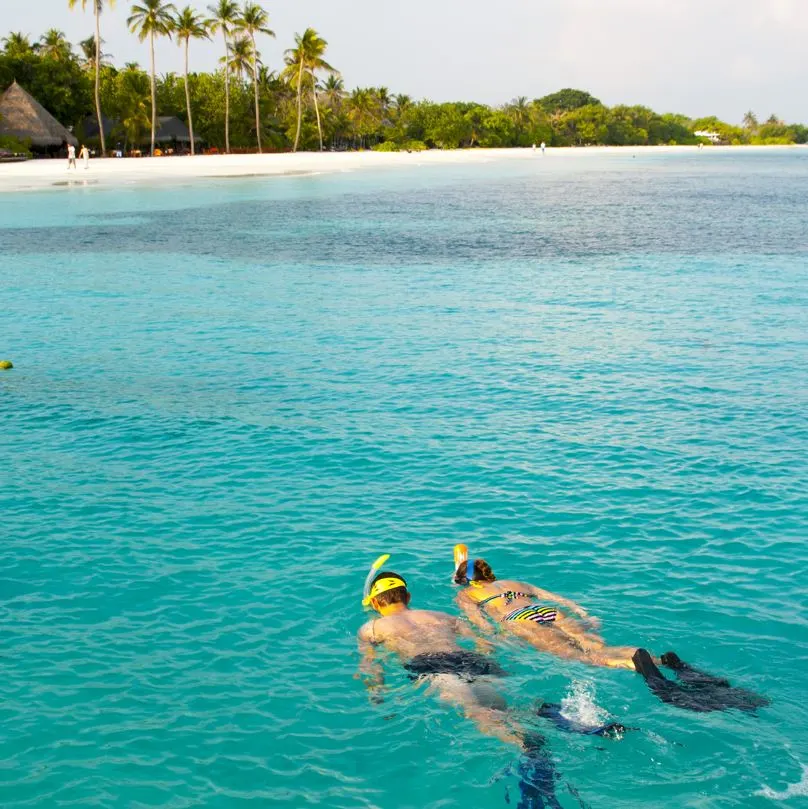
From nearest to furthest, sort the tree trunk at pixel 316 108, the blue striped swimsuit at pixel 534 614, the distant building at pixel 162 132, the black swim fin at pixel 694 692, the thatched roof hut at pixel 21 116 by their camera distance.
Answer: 1. the black swim fin at pixel 694 692
2. the blue striped swimsuit at pixel 534 614
3. the thatched roof hut at pixel 21 116
4. the distant building at pixel 162 132
5. the tree trunk at pixel 316 108

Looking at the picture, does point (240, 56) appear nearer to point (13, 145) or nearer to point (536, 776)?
point (13, 145)

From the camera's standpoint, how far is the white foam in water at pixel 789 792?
731 centimetres


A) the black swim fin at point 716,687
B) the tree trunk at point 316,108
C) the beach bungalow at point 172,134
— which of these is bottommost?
the black swim fin at point 716,687

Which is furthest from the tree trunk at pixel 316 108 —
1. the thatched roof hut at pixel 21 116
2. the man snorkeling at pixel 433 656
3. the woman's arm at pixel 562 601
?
the man snorkeling at pixel 433 656

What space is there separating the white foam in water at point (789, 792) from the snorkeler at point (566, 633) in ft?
3.03

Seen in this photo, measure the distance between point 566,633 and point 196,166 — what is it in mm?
84262

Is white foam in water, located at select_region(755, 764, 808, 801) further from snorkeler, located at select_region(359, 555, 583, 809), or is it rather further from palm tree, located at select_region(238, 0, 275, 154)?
palm tree, located at select_region(238, 0, 275, 154)

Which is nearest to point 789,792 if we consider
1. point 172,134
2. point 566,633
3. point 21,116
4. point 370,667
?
point 566,633

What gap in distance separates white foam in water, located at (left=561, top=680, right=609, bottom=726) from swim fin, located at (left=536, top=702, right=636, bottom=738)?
0.19 feet

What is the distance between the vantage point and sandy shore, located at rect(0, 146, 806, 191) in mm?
71625

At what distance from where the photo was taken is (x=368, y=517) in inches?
502

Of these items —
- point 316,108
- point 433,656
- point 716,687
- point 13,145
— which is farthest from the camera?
point 316,108

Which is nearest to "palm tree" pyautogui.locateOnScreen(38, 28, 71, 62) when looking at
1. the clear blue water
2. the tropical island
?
the tropical island

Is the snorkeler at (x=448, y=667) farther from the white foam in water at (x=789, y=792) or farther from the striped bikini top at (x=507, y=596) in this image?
the white foam in water at (x=789, y=792)
